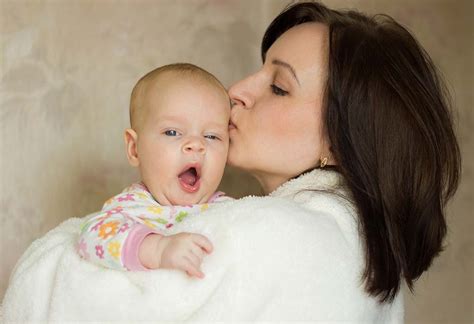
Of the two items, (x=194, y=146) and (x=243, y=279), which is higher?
(x=194, y=146)

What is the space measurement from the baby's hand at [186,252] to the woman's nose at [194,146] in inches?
11.9

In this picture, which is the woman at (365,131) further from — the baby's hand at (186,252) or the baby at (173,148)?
the baby's hand at (186,252)

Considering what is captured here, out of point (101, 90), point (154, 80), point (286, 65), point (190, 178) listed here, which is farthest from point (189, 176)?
point (101, 90)

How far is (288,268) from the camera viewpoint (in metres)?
1.33

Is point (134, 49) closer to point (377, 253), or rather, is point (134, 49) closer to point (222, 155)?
point (222, 155)

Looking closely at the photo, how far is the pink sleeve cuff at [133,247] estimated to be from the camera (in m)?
1.32

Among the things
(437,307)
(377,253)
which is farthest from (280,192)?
(437,307)

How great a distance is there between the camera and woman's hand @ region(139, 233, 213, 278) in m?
1.27

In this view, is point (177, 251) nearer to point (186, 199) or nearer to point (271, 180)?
point (186, 199)

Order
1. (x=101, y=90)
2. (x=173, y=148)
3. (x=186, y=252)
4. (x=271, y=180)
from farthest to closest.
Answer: (x=101, y=90) < (x=271, y=180) < (x=173, y=148) < (x=186, y=252)

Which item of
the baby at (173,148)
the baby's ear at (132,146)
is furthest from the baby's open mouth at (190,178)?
→ the baby's ear at (132,146)

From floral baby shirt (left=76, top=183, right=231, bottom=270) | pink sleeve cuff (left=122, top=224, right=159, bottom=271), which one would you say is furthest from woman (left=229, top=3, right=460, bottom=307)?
pink sleeve cuff (left=122, top=224, right=159, bottom=271)

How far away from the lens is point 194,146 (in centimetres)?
156

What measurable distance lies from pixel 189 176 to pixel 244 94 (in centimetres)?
25
